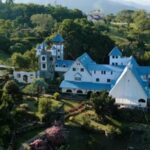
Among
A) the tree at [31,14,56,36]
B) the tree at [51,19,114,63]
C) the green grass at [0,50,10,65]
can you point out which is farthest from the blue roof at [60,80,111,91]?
the tree at [31,14,56,36]

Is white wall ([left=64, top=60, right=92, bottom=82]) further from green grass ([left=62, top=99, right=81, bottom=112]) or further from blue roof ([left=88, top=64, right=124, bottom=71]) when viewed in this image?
green grass ([left=62, top=99, right=81, bottom=112])

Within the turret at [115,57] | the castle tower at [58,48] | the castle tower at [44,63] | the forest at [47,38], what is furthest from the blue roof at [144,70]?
the castle tower at [44,63]

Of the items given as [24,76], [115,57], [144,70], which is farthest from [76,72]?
[144,70]

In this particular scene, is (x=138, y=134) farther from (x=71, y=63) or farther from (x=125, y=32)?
(x=125, y=32)

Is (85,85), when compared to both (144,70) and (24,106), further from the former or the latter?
(24,106)

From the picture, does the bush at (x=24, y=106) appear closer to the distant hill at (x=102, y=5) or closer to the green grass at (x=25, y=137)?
the green grass at (x=25, y=137)

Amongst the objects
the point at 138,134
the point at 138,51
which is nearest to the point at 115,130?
the point at 138,134
